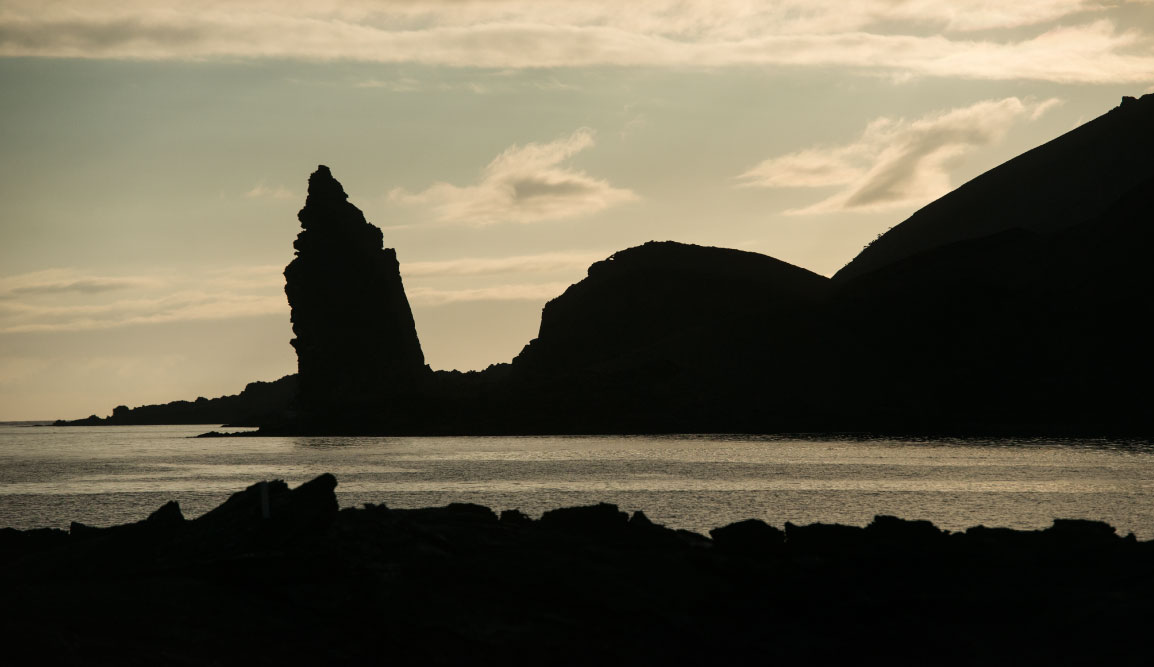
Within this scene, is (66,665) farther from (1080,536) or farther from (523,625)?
(1080,536)

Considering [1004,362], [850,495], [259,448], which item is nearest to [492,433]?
[259,448]

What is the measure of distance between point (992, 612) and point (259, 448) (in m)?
138

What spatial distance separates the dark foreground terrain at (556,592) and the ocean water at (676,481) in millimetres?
18846

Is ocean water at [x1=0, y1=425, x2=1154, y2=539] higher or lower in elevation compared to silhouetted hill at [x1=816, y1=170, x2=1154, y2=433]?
lower

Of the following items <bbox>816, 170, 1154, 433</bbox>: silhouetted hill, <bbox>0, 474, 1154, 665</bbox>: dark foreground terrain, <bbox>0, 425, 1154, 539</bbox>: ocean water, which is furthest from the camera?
<bbox>816, 170, 1154, 433</bbox>: silhouetted hill

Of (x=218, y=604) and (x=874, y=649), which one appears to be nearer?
(x=874, y=649)

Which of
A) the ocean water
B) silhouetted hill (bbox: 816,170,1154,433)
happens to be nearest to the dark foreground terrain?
the ocean water

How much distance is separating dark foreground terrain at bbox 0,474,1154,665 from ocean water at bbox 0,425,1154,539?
61.8 feet

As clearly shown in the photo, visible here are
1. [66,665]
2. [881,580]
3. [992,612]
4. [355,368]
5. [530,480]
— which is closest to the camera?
[66,665]

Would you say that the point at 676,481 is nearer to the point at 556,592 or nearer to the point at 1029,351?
the point at 556,592

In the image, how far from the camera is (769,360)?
197m

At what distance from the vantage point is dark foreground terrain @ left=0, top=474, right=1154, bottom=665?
75.6 ft

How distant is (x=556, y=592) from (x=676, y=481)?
5180 cm

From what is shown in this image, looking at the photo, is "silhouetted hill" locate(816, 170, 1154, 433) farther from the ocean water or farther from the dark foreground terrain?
the dark foreground terrain
